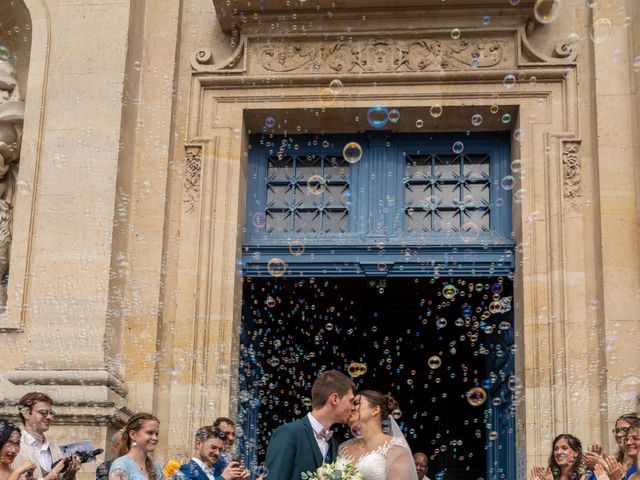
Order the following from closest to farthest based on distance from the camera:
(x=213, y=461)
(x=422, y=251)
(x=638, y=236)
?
(x=213, y=461)
(x=638, y=236)
(x=422, y=251)

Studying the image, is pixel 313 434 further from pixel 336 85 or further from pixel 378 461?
pixel 336 85

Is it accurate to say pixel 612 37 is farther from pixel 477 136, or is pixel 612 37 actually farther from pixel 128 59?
pixel 128 59

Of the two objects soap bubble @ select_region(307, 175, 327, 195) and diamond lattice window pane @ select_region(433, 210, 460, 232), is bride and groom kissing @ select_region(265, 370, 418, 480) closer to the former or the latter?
diamond lattice window pane @ select_region(433, 210, 460, 232)

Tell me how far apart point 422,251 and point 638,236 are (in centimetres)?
221

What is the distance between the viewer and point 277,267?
1204 cm

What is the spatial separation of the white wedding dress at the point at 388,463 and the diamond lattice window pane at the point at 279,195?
5.76 meters

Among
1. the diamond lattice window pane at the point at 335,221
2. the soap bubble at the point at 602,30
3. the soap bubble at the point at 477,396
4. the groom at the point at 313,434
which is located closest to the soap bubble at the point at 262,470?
the groom at the point at 313,434

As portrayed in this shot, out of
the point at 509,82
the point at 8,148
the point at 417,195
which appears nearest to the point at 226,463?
the point at 417,195

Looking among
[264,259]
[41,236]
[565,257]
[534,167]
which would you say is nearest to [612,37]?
[534,167]

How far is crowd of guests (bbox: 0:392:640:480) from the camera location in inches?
297

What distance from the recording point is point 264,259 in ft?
39.7

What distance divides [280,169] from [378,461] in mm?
6201

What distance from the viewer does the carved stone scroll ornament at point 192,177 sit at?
1184 centimetres

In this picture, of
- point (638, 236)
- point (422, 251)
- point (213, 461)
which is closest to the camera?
point (213, 461)
